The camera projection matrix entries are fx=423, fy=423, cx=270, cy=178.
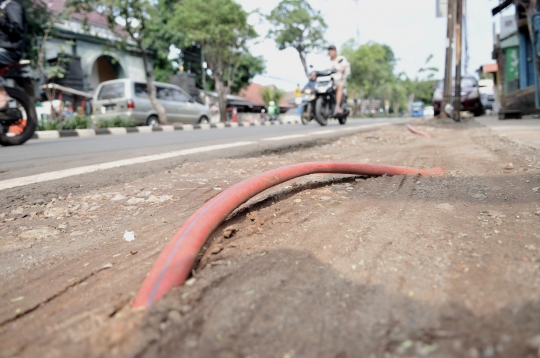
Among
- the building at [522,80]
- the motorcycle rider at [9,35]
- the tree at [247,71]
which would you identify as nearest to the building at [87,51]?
the tree at [247,71]

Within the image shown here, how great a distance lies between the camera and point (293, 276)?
51.7 inches

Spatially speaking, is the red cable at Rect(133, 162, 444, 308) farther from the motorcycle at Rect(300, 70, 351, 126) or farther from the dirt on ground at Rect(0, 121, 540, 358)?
the motorcycle at Rect(300, 70, 351, 126)

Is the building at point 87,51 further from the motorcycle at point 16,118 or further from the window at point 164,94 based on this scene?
the motorcycle at point 16,118

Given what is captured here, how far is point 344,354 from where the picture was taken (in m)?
0.94

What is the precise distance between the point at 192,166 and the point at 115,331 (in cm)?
259

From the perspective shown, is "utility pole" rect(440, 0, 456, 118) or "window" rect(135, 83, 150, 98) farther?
"window" rect(135, 83, 150, 98)

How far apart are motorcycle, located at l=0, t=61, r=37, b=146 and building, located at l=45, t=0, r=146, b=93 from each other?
493 inches

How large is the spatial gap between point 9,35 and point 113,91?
795cm

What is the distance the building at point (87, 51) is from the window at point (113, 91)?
509cm

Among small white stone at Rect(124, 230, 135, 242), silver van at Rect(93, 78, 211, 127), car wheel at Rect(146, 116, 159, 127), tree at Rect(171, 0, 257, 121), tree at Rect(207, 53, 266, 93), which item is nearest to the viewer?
small white stone at Rect(124, 230, 135, 242)

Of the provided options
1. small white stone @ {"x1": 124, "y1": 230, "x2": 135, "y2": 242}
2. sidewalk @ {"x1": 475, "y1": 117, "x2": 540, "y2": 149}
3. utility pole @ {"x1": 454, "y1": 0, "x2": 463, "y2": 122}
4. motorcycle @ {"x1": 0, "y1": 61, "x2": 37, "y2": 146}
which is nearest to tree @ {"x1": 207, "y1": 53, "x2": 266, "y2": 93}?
utility pole @ {"x1": 454, "y1": 0, "x2": 463, "y2": 122}

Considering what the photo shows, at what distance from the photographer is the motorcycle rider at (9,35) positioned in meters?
5.06

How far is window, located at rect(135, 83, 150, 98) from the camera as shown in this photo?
13.1 metres

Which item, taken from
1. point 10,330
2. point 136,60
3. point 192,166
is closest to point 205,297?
point 10,330
